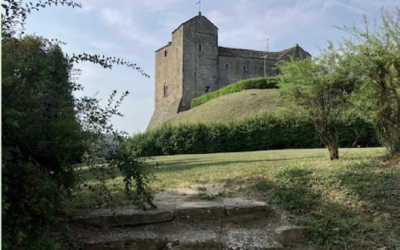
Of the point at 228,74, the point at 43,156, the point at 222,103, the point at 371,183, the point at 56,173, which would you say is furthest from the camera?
the point at 228,74

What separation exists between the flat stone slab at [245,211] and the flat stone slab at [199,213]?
94 mm

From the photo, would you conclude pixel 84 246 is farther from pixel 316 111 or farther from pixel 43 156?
pixel 316 111

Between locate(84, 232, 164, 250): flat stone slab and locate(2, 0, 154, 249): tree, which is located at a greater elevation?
locate(2, 0, 154, 249): tree

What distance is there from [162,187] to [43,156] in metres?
2.87

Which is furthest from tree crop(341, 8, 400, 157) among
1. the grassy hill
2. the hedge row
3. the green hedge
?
the green hedge

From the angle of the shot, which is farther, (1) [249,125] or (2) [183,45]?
(2) [183,45]

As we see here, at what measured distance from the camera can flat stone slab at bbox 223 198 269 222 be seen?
4.00 metres

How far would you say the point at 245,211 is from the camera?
405cm

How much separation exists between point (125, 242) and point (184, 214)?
88cm

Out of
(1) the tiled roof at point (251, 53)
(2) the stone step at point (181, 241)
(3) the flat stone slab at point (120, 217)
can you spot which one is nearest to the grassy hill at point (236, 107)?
(1) the tiled roof at point (251, 53)

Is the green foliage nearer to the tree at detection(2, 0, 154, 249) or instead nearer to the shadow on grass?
the tree at detection(2, 0, 154, 249)

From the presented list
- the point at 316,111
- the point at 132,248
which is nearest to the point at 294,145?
the point at 316,111

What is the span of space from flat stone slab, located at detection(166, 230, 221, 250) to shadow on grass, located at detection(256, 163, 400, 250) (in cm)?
105

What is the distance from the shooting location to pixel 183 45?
44.4m
